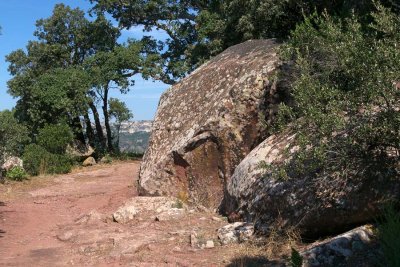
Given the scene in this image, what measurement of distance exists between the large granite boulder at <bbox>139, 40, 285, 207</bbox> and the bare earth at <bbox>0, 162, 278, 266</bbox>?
33.2 inches

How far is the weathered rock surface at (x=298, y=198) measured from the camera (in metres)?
5.10

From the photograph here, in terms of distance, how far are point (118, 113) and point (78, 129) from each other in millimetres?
2810

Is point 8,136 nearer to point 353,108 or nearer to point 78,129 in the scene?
point 78,129

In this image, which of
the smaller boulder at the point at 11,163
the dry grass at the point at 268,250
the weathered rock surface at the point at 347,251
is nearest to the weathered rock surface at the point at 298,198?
the dry grass at the point at 268,250

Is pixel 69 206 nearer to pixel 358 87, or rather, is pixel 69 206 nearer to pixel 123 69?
pixel 358 87

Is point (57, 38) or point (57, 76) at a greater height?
point (57, 38)

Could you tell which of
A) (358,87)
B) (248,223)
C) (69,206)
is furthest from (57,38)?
(358,87)

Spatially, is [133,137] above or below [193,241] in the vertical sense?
above

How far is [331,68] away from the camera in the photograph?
514cm

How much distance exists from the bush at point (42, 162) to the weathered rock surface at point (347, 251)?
1188 centimetres

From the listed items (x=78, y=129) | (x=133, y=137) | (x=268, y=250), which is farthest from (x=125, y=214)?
(x=133, y=137)

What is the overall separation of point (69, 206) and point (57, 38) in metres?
13.7

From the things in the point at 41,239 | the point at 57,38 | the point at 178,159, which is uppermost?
the point at 57,38

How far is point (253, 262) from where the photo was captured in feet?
17.1
